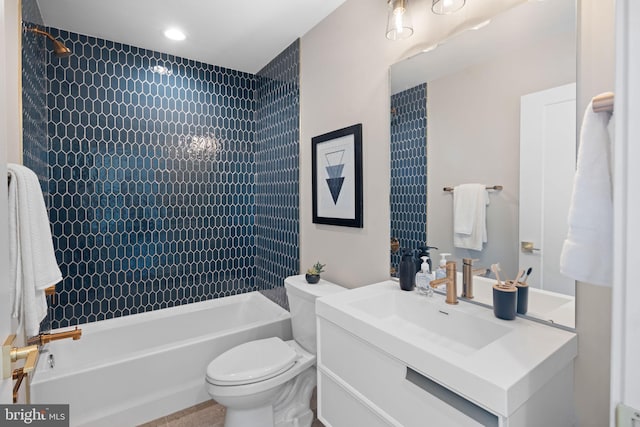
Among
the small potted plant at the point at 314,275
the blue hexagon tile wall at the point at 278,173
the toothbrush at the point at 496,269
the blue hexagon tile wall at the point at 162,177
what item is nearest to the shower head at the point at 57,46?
the blue hexagon tile wall at the point at 162,177

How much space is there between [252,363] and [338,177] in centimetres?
128

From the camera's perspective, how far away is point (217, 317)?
9.50 ft

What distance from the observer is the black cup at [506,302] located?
1.23m

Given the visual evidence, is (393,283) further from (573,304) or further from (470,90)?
(470,90)

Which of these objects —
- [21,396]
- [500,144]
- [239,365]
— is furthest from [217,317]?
[500,144]

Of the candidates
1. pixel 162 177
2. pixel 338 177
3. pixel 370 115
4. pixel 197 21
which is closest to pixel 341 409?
pixel 338 177

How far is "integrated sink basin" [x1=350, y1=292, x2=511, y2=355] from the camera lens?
1243 millimetres

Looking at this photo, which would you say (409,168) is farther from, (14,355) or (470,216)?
(14,355)

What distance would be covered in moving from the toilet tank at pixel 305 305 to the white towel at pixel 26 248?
4.27 feet

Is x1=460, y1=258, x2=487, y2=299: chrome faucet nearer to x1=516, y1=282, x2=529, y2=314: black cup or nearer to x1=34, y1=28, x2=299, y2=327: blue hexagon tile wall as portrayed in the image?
x1=516, y1=282, x2=529, y2=314: black cup

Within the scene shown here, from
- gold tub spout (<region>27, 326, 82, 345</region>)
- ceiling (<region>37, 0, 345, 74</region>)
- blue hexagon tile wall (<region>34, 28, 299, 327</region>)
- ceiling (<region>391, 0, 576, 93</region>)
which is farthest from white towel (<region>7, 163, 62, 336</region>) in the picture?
ceiling (<region>391, 0, 576, 93</region>)

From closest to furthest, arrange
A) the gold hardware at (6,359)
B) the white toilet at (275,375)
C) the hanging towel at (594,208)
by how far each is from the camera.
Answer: the gold hardware at (6,359) → the hanging towel at (594,208) → the white toilet at (275,375)

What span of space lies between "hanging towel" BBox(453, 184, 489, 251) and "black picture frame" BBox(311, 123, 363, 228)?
61 centimetres

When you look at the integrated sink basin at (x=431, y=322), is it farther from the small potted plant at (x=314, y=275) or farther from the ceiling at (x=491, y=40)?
the ceiling at (x=491, y=40)
